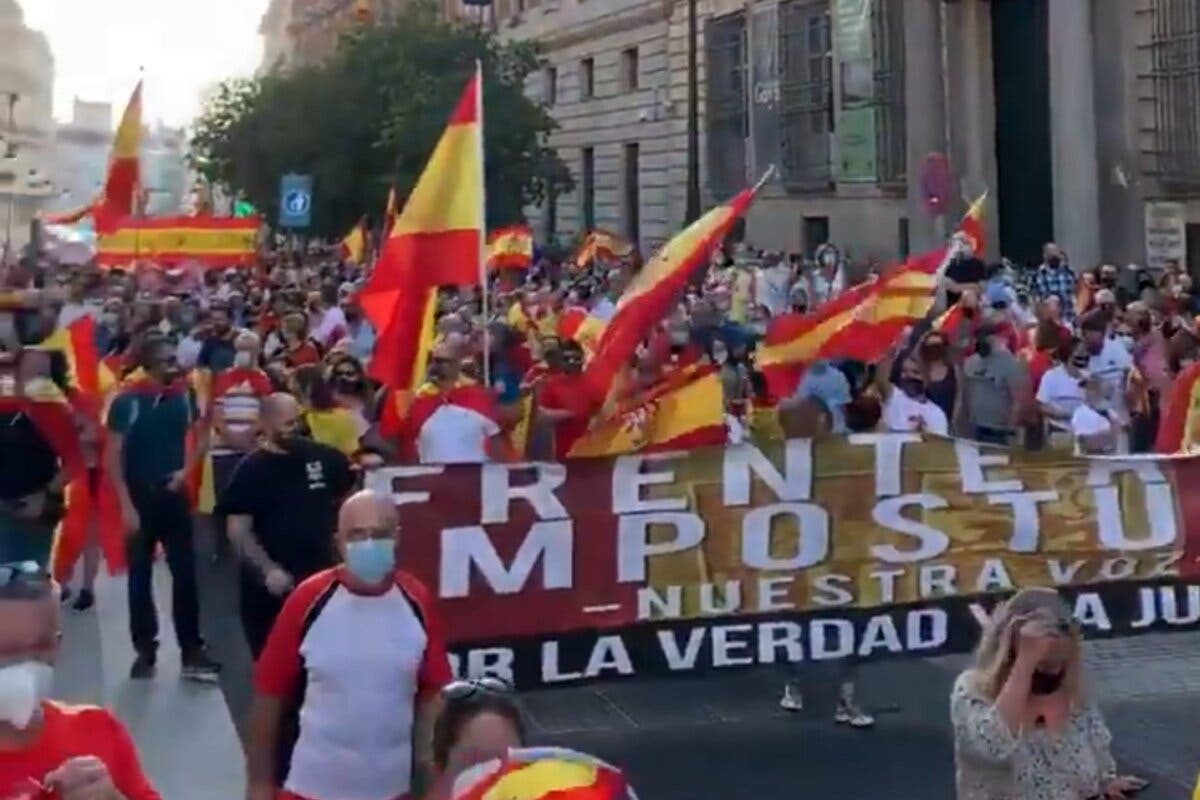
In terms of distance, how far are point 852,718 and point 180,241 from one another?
897 inches

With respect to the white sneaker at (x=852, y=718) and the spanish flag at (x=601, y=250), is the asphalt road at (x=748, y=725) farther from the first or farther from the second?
the spanish flag at (x=601, y=250)

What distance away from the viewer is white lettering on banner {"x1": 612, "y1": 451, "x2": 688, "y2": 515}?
7.96 m

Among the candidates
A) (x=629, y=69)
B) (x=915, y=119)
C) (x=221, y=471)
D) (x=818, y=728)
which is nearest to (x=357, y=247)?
(x=915, y=119)

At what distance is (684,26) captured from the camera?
4531 centimetres

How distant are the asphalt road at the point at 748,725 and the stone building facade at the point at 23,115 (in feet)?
209

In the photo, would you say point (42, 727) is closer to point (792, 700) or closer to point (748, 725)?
point (748, 725)

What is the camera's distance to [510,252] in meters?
27.2

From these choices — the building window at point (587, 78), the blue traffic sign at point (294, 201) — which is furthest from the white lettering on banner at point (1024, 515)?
the building window at point (587, 78)

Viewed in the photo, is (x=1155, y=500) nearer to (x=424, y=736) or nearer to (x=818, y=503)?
(x=818, y=503)

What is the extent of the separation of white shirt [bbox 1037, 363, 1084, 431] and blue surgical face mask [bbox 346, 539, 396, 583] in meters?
9.20

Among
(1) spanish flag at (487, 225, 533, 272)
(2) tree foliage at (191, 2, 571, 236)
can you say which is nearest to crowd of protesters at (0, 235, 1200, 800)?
(1) spanish flag at (487, 225, 533, 272)

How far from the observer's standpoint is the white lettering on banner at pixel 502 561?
7.69m

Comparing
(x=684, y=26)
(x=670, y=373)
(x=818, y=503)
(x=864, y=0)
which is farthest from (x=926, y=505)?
(x=684, y=26)

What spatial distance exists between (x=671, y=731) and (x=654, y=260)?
12.1 feet
